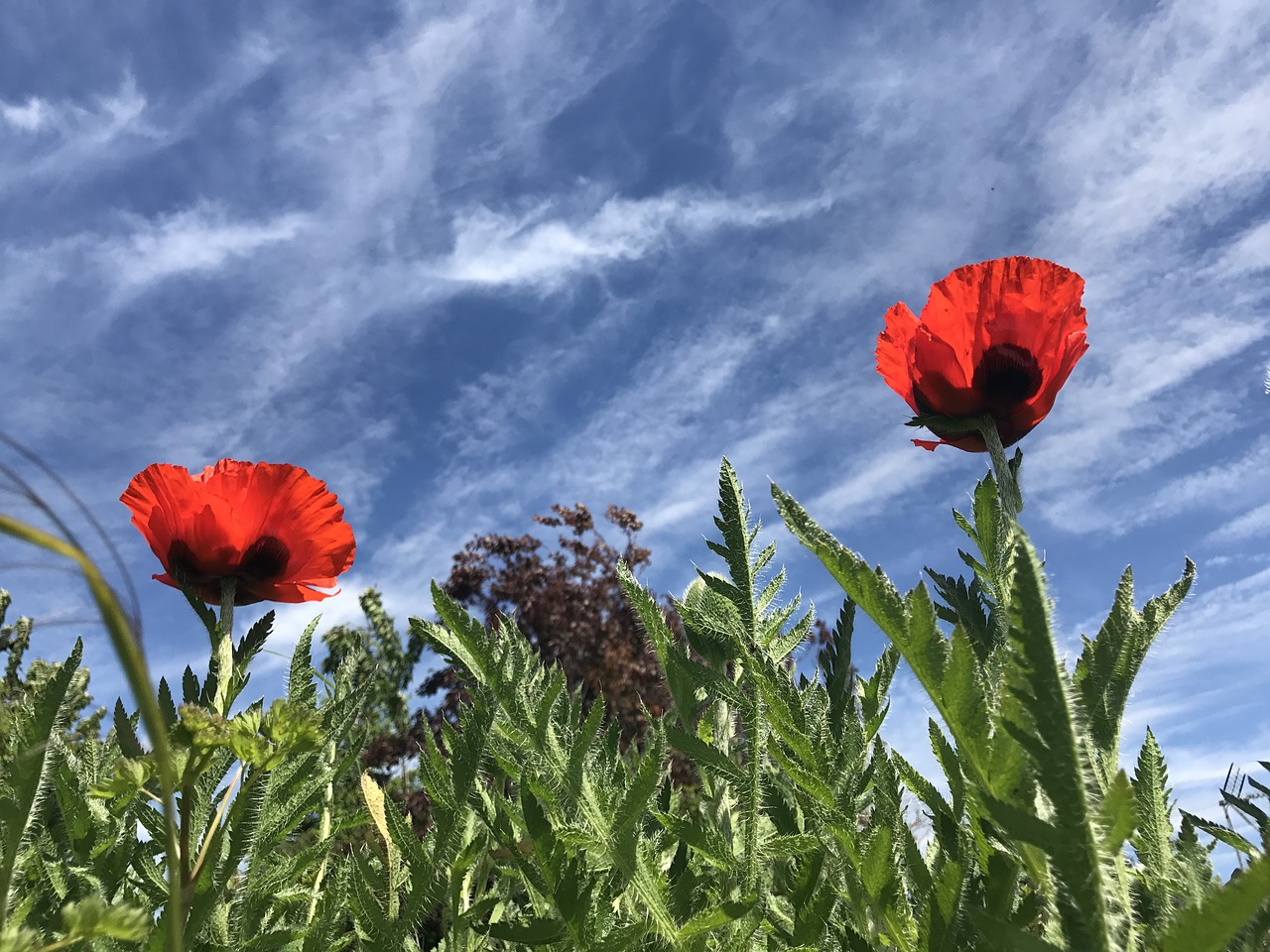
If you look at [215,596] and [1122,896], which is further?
[215,596]

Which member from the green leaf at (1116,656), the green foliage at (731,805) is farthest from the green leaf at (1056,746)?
the green leaf at (1116,656)

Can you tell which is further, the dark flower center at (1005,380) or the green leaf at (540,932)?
the dark flower center at (1005,380)

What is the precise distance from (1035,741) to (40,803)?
95cm

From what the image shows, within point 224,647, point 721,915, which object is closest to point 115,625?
point 721,915

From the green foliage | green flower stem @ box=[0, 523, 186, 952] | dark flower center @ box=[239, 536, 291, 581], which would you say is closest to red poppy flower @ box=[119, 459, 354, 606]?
dark flower center @ box=[239, 536, 291, 581]

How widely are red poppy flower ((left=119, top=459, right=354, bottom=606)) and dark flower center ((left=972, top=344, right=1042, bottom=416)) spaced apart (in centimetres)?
121

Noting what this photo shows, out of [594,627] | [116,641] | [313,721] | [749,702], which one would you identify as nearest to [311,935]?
[313,721]

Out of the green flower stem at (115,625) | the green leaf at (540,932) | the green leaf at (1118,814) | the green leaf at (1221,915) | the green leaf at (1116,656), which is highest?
the green leaf at (1116,656)

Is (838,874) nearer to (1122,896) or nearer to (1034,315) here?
(1122,896)

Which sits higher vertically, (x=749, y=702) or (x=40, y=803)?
(x=749, y=702)

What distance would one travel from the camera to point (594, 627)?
435 inches

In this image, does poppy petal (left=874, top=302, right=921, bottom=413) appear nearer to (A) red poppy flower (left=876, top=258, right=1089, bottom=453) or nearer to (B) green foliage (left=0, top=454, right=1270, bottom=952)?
(A) red poppy flower (left=876, top=258, right=1089, bottom=453)

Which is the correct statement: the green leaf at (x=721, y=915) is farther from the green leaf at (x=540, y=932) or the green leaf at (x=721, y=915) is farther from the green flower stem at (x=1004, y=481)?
the green flower stem at (x=1004, y=481)

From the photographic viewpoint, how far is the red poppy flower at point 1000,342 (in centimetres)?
152
